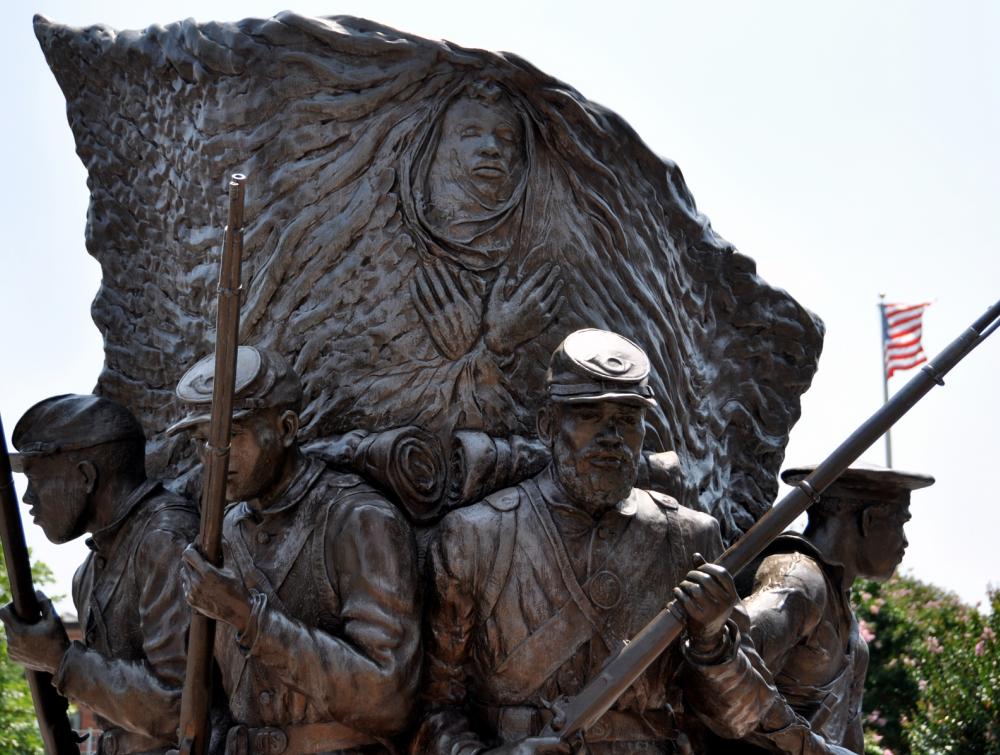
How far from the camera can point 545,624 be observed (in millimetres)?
6766

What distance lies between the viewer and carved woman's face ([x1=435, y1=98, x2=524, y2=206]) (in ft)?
24.7

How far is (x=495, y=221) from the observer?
7.54 meters

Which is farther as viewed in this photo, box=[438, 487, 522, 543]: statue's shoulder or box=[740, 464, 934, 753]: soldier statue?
box=[740, 464, 934, 753]: soldier statue

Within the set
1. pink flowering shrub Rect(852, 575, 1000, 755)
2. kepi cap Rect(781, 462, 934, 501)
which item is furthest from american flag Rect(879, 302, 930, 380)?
kepi cap Rect(781, 462, 934, 501)

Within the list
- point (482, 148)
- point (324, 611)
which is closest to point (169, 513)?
point (324, 611)

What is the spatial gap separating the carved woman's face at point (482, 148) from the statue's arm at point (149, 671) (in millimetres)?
1914

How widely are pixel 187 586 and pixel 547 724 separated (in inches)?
53.7

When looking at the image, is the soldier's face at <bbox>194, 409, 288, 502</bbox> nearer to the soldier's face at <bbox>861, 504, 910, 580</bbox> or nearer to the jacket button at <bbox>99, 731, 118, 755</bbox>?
the jacket button at <bbox>99, 731, 118, 755</bbox>

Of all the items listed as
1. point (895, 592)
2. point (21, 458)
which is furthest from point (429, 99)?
point (895, 592)

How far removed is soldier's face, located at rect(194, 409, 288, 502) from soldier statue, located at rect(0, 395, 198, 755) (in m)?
0.49

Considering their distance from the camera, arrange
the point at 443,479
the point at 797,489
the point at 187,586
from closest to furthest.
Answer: the point at 187,586 → the point at 797,489 → the point at 443,479

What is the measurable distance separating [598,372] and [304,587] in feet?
4.42

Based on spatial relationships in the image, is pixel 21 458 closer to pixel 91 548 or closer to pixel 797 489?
pixel 91 548

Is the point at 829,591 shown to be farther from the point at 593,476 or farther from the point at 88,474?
the point at 88,474
